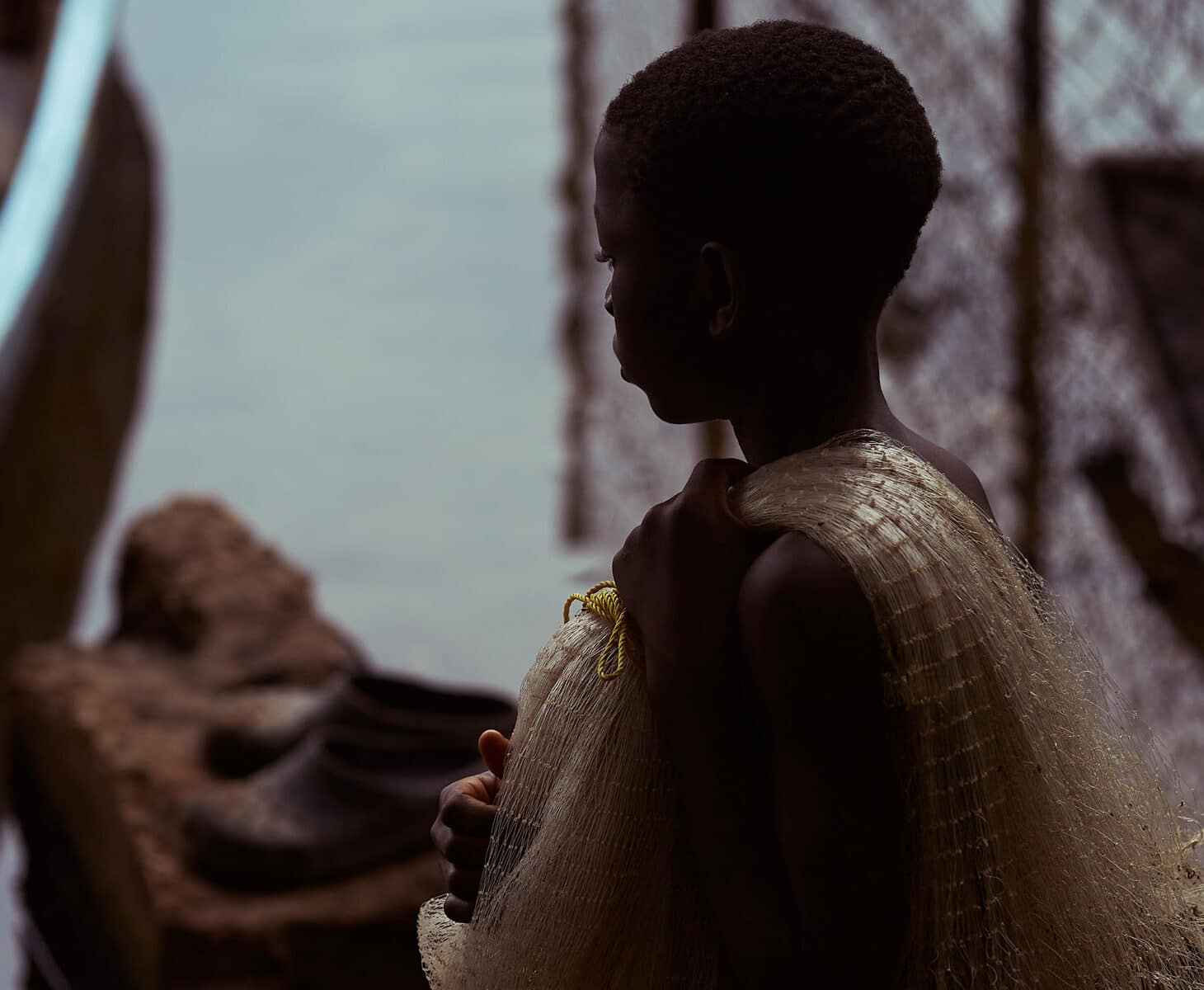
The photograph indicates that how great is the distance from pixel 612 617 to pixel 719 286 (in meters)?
0.17

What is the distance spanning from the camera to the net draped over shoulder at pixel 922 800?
67 cm

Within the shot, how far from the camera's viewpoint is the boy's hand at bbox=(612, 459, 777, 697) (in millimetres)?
665

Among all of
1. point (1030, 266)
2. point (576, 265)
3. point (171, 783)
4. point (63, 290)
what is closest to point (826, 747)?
point (171, 783)

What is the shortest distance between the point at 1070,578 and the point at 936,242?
56cm

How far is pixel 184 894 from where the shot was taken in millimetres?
1797

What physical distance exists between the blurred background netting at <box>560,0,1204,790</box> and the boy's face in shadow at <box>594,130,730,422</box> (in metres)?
1.39

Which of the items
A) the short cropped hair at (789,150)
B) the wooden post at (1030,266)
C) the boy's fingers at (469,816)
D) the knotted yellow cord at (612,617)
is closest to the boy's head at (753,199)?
the short cropped hair at (789,150)

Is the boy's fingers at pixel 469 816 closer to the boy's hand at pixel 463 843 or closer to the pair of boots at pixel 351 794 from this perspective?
the boy's hand at pixel 463 843

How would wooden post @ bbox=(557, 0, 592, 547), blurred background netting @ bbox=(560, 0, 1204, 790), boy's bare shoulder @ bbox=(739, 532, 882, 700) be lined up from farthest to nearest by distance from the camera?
wooden post @ bbox=(557, 0, 592, 547) → blurred background netting @ bbox=(560, 0, 1204, 790) → boy's bare shoulder @ bbox=(739, 532, 882, 700)

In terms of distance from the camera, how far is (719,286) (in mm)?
693

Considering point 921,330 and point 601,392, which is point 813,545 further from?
point 601,392

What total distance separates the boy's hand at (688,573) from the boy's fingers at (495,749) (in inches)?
4.4

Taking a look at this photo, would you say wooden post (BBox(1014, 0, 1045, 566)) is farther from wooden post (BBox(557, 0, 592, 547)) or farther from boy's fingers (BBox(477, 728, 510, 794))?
boy's fingers (BBox(477, 728, 510, 794))

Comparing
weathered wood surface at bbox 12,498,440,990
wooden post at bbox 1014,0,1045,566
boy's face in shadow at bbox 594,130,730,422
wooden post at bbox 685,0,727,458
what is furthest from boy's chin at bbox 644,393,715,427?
wooden post at bbox 1014,0,1045,566
